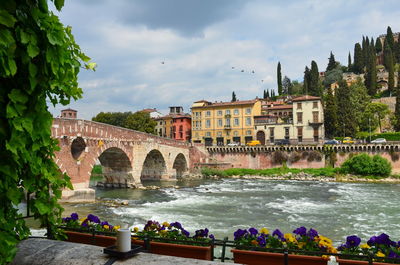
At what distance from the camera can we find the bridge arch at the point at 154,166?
43406 mm

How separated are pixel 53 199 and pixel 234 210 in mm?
19029

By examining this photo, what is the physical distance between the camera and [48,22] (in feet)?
9.02

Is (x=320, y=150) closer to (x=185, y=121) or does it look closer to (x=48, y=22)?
(x=185, y=121)

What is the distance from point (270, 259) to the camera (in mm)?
4598

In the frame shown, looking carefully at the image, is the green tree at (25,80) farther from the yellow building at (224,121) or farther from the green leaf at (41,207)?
the yellow building at (224,121)

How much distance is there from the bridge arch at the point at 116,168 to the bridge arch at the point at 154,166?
7008 mm

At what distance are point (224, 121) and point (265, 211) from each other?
41685mm

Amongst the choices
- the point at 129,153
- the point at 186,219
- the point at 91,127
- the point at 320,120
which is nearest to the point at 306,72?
the point at 320,120

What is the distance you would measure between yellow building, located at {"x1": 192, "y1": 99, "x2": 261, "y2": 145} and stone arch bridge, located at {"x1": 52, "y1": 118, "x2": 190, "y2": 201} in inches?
544

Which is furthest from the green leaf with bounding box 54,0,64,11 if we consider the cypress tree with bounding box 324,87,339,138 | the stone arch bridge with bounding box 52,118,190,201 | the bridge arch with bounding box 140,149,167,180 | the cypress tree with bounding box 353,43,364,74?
the cypress tree with bounding box 353,43,364,74

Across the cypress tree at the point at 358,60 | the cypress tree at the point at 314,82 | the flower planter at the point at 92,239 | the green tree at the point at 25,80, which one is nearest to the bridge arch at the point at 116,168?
the flower planter at the point at 92,239

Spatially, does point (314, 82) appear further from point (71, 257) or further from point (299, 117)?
point (71, 257)

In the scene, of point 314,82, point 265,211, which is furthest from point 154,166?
point 314,82

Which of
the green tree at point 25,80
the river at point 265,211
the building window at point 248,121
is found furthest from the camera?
the building window at point 248,121
